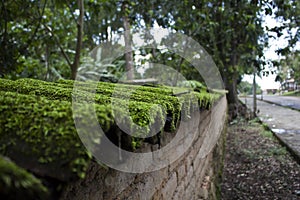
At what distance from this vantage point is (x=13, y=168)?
46 cm

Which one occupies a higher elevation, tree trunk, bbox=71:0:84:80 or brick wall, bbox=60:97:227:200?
tree trunk, bbox=71:0:84:80

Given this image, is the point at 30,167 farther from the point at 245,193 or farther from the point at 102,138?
the point at 245,193

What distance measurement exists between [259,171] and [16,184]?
16.4 ft

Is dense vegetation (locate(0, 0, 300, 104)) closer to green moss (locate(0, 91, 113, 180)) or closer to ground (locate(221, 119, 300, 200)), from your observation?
ground (locate(221, 119, 300, 200))

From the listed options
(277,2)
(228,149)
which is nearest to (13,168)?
(277,2)

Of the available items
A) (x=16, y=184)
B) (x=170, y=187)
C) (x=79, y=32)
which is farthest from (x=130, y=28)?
(x=16, y=184)

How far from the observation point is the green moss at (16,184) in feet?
1.41

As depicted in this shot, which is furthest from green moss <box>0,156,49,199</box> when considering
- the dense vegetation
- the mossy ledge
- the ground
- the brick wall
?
the ground

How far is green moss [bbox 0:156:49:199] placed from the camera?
0.43 m

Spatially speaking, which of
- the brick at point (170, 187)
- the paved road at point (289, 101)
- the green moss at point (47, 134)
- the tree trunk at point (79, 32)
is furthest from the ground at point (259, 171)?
the paved road at point (289, 101)

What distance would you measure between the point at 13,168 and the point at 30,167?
12cm

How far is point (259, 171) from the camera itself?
15.6ft

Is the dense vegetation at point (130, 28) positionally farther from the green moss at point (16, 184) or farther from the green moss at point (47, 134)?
the green moss at point (16, 184)

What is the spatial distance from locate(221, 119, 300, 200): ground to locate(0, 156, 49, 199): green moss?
12.5 ft
